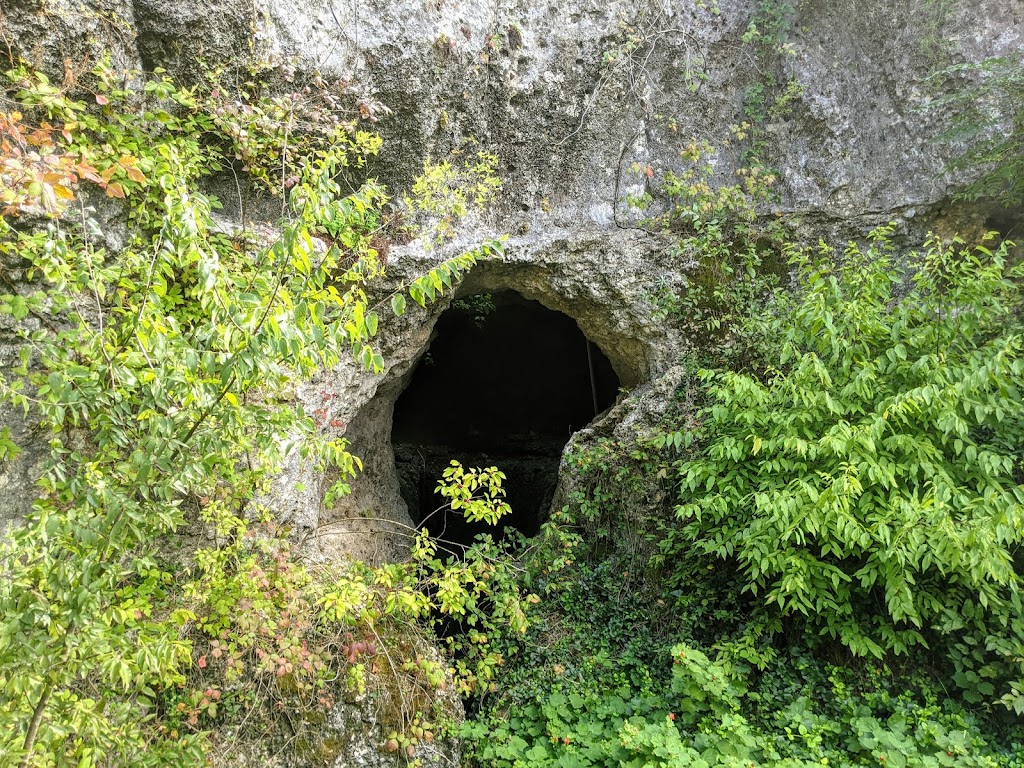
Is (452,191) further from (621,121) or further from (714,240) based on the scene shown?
(714,240)

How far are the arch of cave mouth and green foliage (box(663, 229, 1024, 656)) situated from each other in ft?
18.8

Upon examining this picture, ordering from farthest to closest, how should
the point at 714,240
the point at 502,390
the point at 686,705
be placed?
the point at 502,390
the point at 714,240
the point at 686,705

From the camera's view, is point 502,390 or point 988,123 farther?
point 502,390

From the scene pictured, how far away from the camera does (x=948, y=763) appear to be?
128 inches

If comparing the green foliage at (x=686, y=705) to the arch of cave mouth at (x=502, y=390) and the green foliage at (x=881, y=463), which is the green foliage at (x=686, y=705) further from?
the arch of cave mouth at (x=502, y=390)

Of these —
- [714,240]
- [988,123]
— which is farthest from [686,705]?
[988,123]

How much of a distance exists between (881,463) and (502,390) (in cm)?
812

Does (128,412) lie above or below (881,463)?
below

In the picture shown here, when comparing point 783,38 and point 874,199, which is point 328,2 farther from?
point 874,199

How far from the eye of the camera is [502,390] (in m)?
11.3

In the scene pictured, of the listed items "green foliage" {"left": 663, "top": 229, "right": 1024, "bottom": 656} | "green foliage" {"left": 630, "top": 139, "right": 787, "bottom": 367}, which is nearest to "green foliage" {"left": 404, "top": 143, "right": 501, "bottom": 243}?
"green foliage" {"left": 630, "top": 139, "right": 787, "bottom": 367}

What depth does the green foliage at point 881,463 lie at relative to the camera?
339 cm

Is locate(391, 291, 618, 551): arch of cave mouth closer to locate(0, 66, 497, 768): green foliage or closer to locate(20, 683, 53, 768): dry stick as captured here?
locate(0, 66, 497, 768): green foliage

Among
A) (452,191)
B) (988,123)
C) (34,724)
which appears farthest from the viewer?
(452,191)
